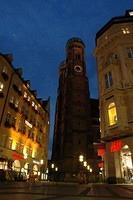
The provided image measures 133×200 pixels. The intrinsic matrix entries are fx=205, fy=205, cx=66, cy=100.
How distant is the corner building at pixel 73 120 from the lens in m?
68.3

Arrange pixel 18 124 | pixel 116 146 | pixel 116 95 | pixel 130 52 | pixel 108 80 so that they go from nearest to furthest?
pixel 116 146
pixel 116 95
pixel 130 52
pixel 108 80
pixel 18 124

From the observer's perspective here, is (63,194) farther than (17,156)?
No

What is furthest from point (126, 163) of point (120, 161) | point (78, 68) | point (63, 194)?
point (78, 68)

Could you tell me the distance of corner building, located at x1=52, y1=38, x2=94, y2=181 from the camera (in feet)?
224

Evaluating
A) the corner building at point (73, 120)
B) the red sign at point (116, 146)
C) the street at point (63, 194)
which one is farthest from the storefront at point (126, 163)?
the corner building at point (73, 120)

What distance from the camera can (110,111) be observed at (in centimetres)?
2980

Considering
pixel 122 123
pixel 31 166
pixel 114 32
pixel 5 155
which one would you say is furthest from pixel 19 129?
pixel 114 32

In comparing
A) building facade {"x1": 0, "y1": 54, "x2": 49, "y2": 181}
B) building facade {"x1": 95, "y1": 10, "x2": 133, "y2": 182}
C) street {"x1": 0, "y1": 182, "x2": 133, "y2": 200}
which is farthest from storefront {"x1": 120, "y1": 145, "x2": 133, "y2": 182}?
building facade {"x1": 0, "y1": 54, "x2": 49, "y2": 181}

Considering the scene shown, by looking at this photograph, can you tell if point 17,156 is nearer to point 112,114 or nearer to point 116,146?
point 112,114

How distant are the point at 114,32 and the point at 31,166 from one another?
32402mm

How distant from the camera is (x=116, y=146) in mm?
25984

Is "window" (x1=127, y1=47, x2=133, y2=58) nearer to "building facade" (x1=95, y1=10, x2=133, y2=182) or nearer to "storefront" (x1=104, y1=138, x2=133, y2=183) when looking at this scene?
"building facade" (x1=95, y1=10, x2=133, y2=182)

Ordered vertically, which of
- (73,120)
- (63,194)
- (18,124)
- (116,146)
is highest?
(73,120)

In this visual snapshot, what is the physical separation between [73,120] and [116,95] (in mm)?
46364
